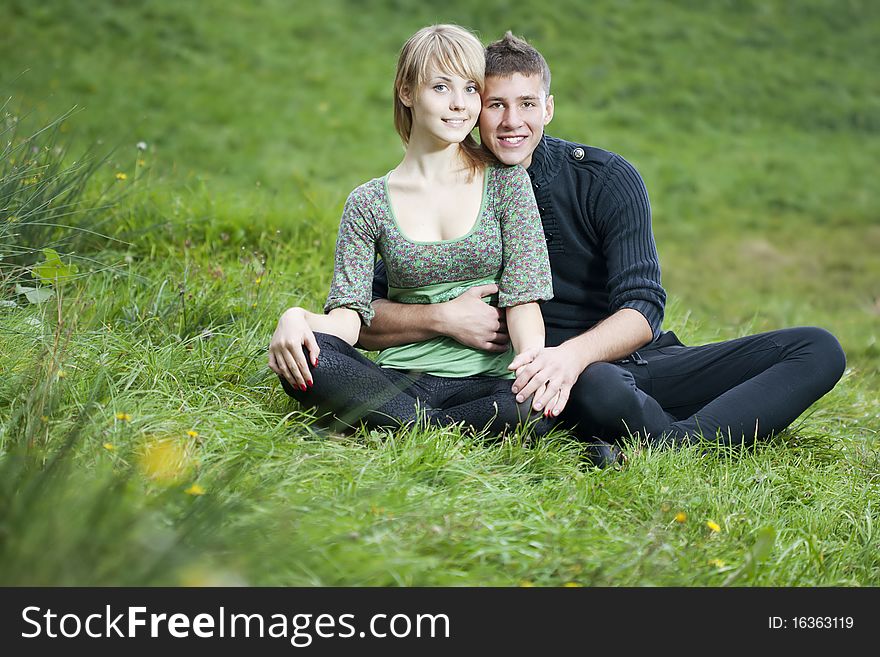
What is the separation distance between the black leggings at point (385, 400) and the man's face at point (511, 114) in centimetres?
75

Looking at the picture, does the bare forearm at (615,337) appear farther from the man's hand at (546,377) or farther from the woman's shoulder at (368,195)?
the woman's shoulder at (368,195)

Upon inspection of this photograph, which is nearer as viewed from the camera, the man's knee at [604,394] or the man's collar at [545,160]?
the man's knee at [604,394]

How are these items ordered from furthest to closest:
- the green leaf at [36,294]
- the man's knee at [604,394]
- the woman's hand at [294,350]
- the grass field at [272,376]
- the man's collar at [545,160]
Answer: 1. the man's collar at [545,160]
2. the green leaf at [36,294]
3. the man's knee at [604,394]
4. the woman's hand at [294,350]
5. the grass field at [272,376]

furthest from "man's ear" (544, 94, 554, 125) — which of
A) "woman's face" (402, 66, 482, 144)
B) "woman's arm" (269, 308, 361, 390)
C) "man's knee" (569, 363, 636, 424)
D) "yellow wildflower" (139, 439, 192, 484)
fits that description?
"yellow wildflower" (139, 439, 192, 484)

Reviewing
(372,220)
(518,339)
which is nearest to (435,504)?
(518,339)

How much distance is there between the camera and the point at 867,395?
441cm

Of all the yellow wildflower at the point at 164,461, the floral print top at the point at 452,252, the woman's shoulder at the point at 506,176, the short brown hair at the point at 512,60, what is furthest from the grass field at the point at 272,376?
the short brown hair at the point at 512,60

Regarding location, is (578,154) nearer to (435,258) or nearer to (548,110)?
(548,110)

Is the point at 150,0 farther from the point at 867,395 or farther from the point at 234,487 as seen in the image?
the point at 234,487

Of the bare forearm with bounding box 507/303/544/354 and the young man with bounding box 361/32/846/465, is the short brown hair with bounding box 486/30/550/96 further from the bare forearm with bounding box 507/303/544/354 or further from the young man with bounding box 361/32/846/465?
the bare forearm with bounding box 507/303/544/354

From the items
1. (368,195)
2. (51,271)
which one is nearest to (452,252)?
(368,195)

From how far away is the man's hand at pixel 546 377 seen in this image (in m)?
2.81

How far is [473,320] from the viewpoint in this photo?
298 cm

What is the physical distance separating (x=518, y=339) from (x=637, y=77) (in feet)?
29.7
